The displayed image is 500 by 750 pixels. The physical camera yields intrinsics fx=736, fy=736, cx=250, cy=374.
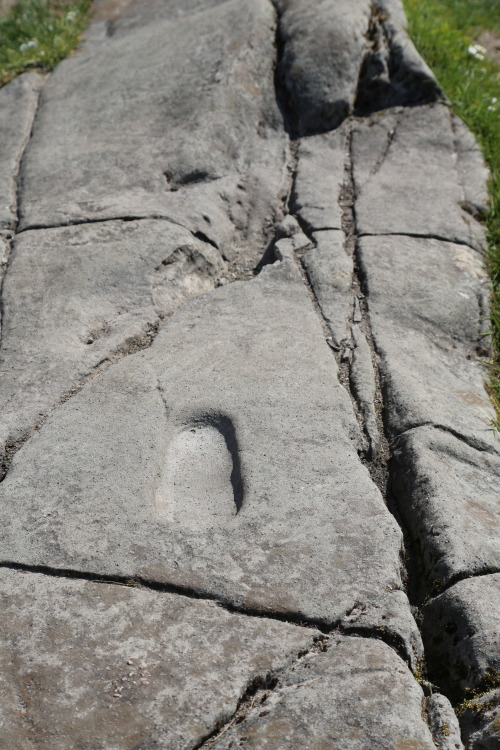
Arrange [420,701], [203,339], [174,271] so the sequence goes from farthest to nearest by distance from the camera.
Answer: [174,271] < [203,339] < [420,701]

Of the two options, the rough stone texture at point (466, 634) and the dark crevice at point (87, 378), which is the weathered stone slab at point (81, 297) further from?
the rough stone texture at point (466, 634)

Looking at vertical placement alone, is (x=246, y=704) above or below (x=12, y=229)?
below

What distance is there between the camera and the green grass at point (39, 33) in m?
4.09

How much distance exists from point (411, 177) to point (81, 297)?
5.25 feet

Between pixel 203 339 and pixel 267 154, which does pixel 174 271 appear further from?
pixel 267 154

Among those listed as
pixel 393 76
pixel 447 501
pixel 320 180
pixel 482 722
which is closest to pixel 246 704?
pixel 482 722

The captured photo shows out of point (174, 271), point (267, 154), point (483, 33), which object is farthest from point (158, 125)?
point (483, 33)

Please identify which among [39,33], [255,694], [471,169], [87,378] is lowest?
[471,169]

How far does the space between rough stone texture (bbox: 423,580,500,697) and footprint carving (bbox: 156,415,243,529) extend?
1.85 feet

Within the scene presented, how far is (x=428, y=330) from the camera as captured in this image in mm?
2586

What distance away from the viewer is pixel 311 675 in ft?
5.11

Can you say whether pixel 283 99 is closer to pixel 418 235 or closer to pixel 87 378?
pixel 418 235

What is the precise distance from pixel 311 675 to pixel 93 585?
548 mm

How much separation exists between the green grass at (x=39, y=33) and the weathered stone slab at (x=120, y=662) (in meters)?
3.27
